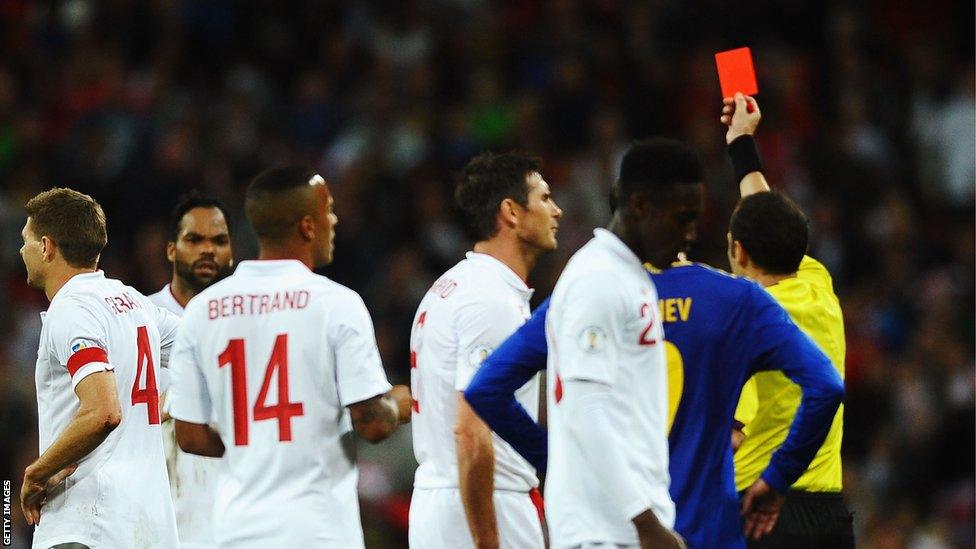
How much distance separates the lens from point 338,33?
1499 centimetres

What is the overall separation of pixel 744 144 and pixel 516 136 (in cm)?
766

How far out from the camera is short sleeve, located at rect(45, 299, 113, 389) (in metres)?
5.44

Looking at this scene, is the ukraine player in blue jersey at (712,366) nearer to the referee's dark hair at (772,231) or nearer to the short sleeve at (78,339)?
the referee's dark hair at (772,231)

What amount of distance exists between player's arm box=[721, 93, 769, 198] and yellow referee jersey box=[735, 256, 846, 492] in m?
0.49

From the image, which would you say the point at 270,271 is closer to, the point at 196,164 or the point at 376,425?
the point at 376,425

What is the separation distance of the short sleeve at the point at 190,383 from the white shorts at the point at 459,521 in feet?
4.23

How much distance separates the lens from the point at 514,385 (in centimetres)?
485

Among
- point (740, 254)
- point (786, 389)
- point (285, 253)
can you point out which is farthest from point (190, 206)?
point (786, 389)

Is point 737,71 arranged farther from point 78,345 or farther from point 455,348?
point 78,345

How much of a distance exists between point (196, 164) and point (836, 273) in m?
5.80

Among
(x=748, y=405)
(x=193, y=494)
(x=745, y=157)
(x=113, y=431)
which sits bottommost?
(x=193, y=494)

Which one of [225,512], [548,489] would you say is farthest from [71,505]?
[548,489]

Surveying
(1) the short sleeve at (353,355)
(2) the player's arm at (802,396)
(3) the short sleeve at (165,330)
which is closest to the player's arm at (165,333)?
(3) the short sleeve at (165,330)

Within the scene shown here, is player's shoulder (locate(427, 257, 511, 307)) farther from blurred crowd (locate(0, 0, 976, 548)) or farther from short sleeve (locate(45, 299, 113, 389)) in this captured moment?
blurred crowd (locate(0, 0, 976, 548))
